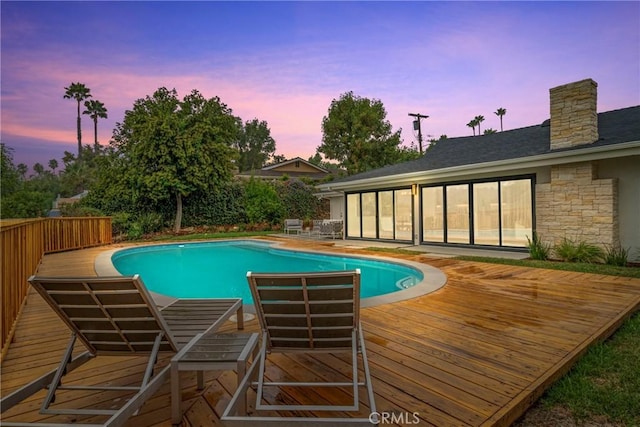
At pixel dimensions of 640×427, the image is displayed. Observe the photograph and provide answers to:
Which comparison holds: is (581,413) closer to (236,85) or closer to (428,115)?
(236,85)

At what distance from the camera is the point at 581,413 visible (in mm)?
2219

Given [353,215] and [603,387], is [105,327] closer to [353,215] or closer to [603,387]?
[603,387]

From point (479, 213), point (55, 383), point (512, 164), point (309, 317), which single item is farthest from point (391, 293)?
point (479, 213)

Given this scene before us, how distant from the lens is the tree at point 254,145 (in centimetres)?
4695

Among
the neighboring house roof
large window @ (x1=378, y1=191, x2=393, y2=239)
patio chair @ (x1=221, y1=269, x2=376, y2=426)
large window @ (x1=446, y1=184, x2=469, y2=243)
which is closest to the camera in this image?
patio chair @ (x1=221, y1=269, x2=376, y2=426)

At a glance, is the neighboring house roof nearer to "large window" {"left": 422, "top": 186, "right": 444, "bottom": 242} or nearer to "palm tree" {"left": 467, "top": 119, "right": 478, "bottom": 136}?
"large window" {"left": 422, "top": 186, "right": 444, "bottom": 242}

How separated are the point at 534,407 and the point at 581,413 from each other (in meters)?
0.26

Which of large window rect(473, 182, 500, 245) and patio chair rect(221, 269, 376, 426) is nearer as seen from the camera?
patio chair rect(221, 269, 376, 426)

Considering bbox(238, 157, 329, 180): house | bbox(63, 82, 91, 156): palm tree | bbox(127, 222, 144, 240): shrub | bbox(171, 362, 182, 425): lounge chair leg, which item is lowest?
bbox(171, 362, 182, 425): lounge chair leg

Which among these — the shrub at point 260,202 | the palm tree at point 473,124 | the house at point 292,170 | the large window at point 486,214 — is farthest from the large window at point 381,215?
the palm tree at point 473,124

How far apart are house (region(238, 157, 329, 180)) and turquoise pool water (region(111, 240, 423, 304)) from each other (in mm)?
17231

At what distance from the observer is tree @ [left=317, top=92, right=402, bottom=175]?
28.3m

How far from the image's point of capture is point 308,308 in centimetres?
226

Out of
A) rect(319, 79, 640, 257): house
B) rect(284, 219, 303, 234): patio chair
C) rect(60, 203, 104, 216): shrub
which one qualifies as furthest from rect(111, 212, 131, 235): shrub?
rect(319, 79, 640, 257): house
